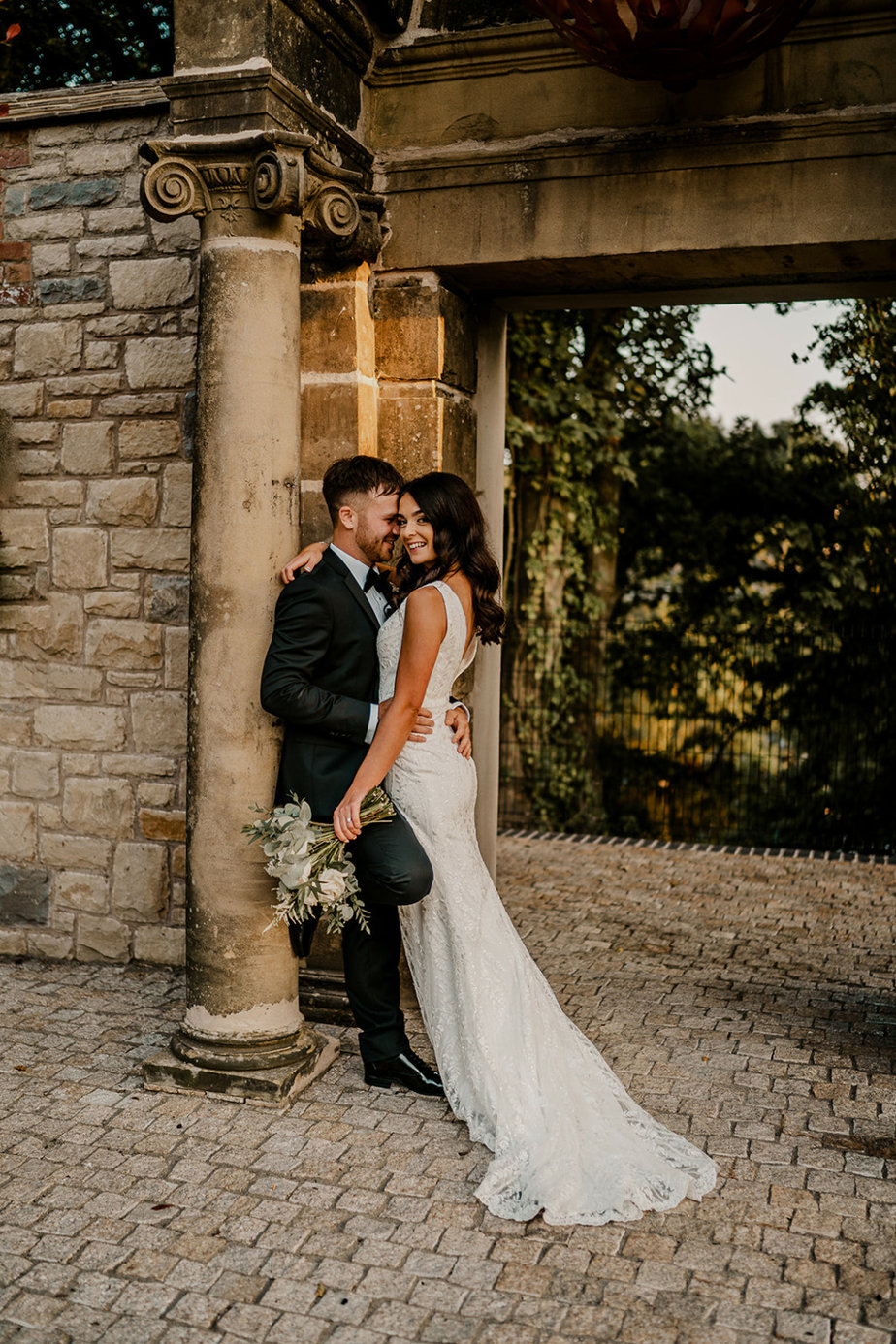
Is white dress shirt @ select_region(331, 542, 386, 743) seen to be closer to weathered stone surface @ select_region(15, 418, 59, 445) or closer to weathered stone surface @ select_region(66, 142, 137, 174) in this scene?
weathered stone surface @ select_region(15, 418, 59, 445)

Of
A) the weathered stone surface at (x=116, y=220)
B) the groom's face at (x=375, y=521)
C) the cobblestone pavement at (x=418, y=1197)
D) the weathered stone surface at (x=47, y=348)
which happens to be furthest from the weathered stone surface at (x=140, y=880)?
the weathered stone surface at (x=116, y=220)

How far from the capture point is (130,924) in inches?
219

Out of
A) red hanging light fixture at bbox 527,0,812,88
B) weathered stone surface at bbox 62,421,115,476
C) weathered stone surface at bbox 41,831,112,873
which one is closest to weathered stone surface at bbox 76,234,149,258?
weathered stone surface at bbox 62,421,115,476

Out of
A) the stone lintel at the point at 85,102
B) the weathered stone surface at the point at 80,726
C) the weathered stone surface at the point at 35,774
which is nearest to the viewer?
the stone lintel at the point at 85,102

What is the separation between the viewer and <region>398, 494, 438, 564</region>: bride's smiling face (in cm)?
396

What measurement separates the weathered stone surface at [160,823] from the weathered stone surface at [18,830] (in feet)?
1.86

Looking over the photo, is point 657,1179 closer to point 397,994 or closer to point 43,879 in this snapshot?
point 397,994

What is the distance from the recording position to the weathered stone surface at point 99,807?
5.53 metres

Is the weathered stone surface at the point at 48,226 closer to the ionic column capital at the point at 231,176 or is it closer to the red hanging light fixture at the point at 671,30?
the ionic column capital at the point at 231,176

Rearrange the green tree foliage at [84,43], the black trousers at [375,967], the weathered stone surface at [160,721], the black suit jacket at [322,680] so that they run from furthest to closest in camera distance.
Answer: the green tree foliage at [84,43] < the weathered stone surface at [160,721] < the black trousers at [375,967] < the black suit jacket at [322,680]

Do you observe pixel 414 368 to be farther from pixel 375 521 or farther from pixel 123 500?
pixel 123 500

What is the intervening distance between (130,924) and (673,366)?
23.9 feet

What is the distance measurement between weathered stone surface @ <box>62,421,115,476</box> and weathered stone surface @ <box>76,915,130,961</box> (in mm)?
2059

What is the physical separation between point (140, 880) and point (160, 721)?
740mm
